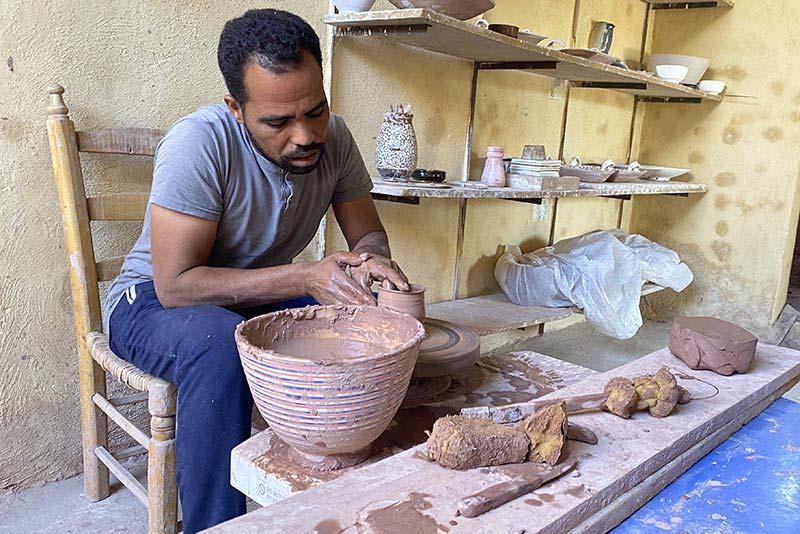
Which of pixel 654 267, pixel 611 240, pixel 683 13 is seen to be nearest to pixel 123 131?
pixel 611 240

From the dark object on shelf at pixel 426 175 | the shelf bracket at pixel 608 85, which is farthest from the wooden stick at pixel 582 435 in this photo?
the shelf bracket at pixel 608 85

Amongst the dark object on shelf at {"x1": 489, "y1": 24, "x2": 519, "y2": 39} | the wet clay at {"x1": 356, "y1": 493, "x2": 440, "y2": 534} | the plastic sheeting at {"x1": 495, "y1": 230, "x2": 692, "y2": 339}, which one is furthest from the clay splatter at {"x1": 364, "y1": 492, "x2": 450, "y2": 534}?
the plastic sheeting at {"x1": 495, "y1": 230, "x2": 692, "y2": 339}

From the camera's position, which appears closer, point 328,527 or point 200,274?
point 328,527

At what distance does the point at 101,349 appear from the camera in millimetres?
1748

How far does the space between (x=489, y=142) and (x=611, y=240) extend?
0.87m

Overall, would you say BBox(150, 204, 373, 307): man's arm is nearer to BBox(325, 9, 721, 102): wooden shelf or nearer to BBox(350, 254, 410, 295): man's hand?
BBox(350, 254, 410, 295): man's hand

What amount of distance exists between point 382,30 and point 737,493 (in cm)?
186

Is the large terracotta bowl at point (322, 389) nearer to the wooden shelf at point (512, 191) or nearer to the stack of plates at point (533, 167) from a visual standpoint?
the wooden shelf at point (512, 191)

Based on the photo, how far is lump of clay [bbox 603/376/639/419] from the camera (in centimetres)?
125

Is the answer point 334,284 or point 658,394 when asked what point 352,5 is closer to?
point 334,284

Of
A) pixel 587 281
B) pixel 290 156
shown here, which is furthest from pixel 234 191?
pixel 587 281

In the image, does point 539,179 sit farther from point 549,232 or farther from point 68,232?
point 68,232

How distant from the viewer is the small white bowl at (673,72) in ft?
12.5

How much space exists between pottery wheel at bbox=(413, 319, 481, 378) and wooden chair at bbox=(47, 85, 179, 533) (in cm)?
62
